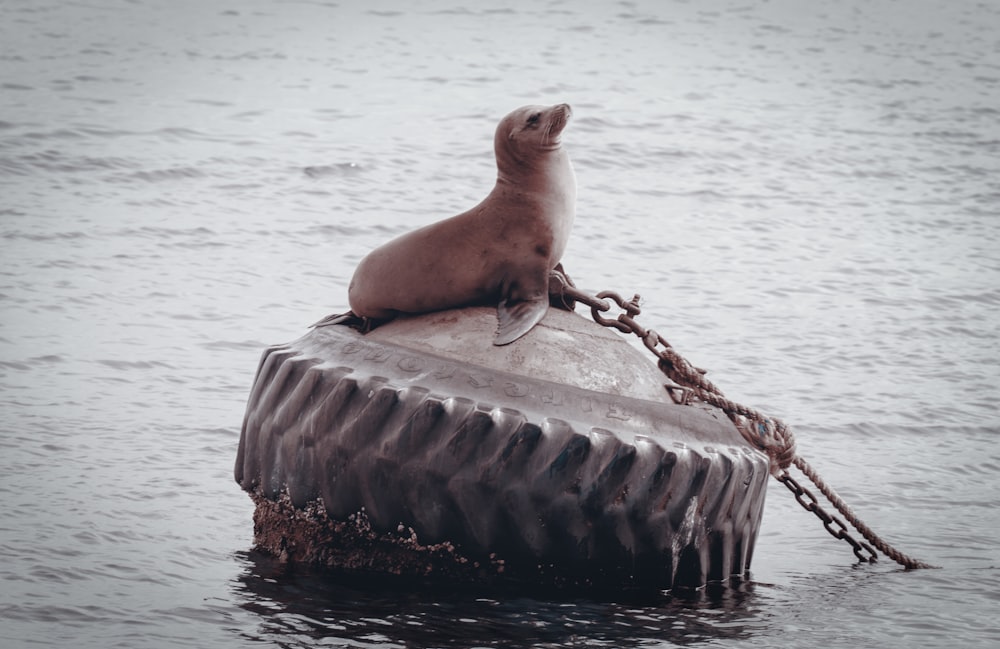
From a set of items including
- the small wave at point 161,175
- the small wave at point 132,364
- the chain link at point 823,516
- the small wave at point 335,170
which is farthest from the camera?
the small wave at point 335,170

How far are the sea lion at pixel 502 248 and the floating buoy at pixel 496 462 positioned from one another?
0.25 feet

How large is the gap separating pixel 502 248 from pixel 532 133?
0.36m

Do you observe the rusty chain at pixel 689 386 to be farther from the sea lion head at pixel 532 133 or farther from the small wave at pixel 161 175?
the small wave at pixel 161 175

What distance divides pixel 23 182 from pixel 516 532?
6.96 metres

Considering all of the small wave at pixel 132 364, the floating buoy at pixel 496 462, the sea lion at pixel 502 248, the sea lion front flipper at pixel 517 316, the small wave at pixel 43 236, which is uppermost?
the sea lion at pixel 502 248

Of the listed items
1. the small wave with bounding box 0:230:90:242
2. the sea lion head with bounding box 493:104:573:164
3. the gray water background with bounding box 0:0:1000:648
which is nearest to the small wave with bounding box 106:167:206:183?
the gray water background with bounding box 0:0:1000:648

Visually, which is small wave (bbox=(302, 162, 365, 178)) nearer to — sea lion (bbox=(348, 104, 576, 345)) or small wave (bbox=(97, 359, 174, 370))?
small wave (bbox=(97, 359, 174, 370))

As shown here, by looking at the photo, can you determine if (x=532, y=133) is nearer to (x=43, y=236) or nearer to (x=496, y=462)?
(x=496, y=462)

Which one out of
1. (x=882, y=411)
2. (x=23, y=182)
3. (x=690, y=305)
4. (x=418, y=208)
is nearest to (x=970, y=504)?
(x=882, y=411)

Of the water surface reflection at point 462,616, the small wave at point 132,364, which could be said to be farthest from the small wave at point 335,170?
the water surface reflection at point 462,616

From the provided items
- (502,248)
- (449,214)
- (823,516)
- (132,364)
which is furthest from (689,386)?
(449,214)

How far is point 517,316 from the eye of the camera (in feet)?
13.7

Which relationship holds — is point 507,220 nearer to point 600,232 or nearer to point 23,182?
point 600,232

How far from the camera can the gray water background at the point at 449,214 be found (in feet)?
13.7
